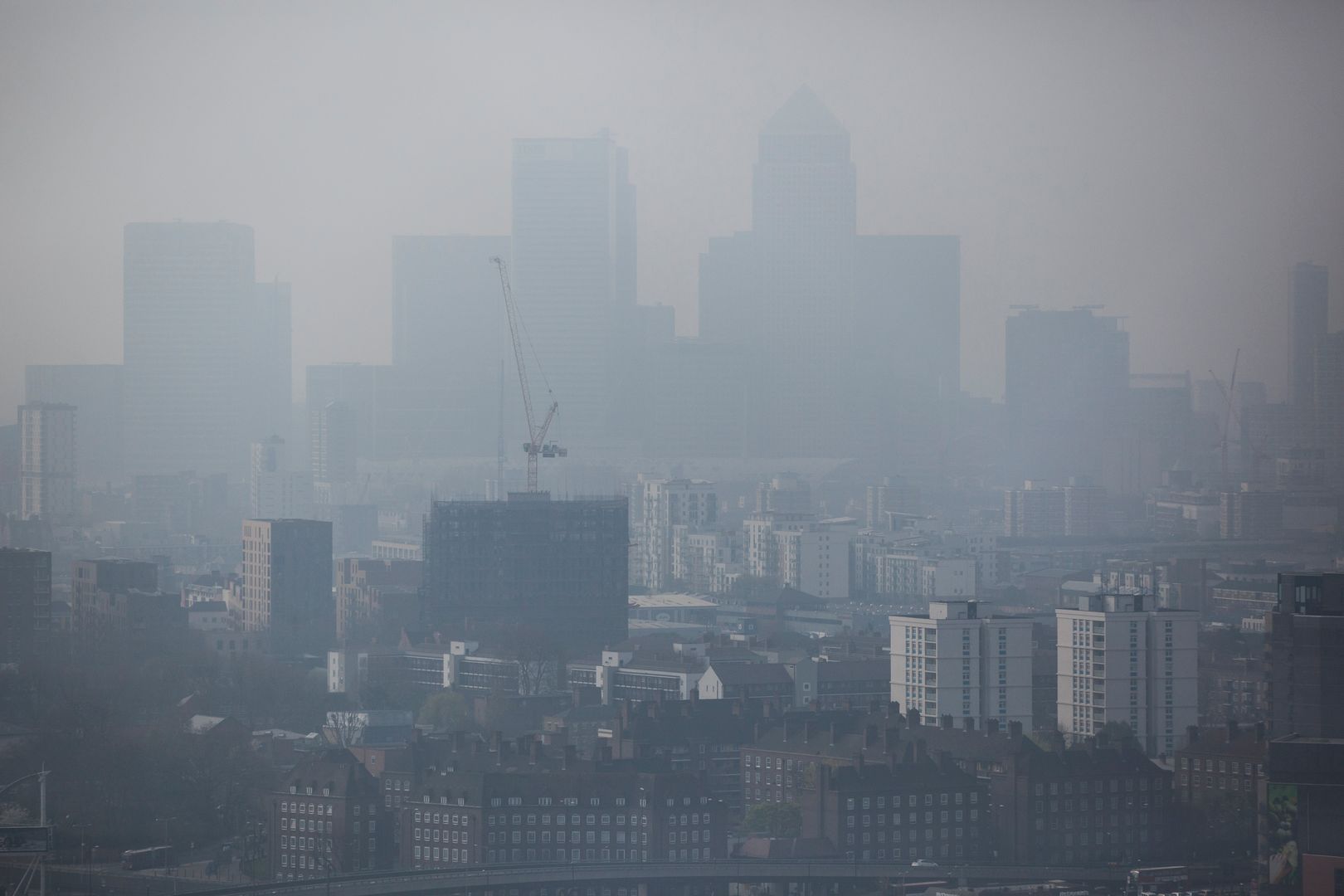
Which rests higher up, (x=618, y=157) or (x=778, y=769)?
(x=618, y=157)

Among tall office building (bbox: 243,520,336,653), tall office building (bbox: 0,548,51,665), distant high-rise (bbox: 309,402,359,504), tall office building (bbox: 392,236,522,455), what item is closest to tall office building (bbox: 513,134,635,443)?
tall office building (bbox: 392,236,522,455)

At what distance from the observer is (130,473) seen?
51875 mm

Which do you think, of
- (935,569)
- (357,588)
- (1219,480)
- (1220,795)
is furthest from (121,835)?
(1219,480)

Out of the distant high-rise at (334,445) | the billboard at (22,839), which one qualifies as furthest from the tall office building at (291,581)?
the distant high-rise at (334,445)

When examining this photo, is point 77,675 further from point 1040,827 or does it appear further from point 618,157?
Answer: point 618,157

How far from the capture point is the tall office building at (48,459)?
44.4 meters

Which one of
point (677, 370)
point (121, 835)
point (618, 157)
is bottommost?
point (121, 835)

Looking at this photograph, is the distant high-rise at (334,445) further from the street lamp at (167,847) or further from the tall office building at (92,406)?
the street lamp at (167,847)

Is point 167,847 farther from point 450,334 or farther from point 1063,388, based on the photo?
point 450,334

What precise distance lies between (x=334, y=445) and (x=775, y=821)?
37002 millimetres

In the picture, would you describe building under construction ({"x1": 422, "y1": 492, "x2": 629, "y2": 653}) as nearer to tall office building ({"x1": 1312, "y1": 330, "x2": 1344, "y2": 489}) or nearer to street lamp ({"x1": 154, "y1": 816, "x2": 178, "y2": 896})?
street lamp ({"x1": 154, "y1": 816, "x2": 178, "y2": 896})

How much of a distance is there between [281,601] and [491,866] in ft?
43.8

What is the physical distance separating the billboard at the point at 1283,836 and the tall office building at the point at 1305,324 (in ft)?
86.1

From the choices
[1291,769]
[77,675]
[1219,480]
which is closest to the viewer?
[1291,769]
